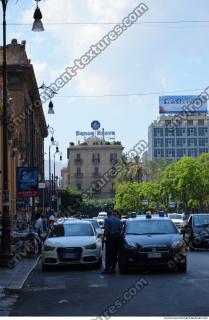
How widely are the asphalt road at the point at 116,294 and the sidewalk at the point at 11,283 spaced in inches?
6.7

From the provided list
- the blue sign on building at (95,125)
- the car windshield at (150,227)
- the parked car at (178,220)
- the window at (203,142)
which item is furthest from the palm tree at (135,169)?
the car windshield at (150,227)

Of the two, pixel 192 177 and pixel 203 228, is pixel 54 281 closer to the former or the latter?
pixel 203 228

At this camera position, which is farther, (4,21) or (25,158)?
(25,158)

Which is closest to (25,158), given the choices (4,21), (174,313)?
(4,21)

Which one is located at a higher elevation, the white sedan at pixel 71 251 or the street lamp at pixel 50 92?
the street lamp at pixel 50 92

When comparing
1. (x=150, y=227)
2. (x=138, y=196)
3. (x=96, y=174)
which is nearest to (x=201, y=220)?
(x=150, y=227)

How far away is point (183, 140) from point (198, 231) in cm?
14736

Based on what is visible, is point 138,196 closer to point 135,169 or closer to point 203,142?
point 135,169

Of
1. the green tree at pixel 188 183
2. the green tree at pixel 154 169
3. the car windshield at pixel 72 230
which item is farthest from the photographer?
the green tree at pixel 154 169

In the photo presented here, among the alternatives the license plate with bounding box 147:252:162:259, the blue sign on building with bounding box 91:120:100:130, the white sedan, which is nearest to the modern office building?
the blue sign on building with bounding box 91:120:100:130

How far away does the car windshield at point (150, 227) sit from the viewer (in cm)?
1816

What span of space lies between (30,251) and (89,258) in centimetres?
716

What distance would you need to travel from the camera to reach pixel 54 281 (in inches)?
645

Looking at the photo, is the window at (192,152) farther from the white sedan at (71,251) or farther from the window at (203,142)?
the white sedan at (71,251)
